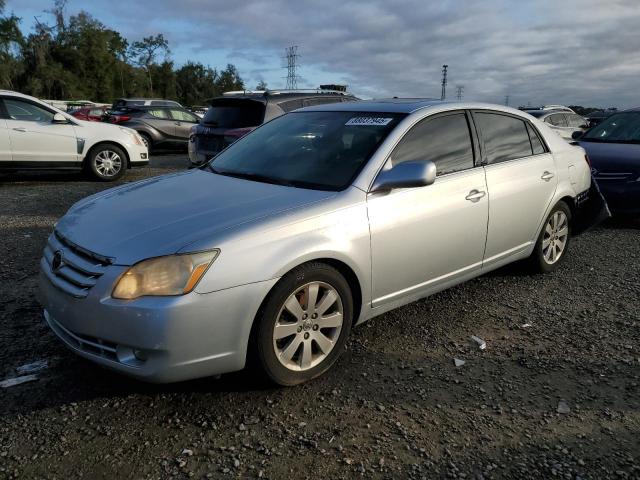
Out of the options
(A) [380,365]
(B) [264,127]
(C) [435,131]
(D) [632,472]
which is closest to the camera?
(D) [632,472]

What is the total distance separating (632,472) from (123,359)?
237cm

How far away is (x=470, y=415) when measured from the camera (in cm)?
271

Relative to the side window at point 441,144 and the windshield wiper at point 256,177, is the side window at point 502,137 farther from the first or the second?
the windshield wiper at point 256,177

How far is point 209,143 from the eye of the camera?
8.54 m

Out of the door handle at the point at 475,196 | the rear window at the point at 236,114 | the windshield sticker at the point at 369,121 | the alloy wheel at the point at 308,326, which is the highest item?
the rear window at the point at 236,114

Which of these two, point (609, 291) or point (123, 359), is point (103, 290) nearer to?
point (123, 359)

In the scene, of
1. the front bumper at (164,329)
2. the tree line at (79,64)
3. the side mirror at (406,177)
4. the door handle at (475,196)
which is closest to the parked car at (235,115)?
the door handle at (475,196)

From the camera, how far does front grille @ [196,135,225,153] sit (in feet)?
27.5

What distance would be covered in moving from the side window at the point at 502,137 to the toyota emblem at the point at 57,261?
304cm

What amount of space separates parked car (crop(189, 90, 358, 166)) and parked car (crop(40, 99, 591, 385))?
4.08m

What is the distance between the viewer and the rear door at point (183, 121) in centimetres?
1574

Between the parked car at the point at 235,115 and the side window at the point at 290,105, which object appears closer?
the parked car at the point at 235,115

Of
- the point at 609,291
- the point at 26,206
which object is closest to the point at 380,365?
the point at 609,291

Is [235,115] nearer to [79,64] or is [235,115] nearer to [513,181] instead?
[513,181]
